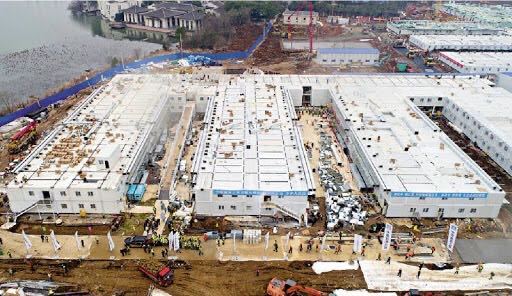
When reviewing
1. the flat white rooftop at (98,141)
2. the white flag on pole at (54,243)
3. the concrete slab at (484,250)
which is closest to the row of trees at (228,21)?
the flat white rooftop at (98,141)

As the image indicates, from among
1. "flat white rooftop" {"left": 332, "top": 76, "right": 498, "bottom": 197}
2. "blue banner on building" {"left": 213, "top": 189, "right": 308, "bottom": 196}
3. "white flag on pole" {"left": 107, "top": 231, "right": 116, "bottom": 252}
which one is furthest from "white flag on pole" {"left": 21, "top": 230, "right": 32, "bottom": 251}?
"flat white rooftop" {"left": 332, "top": 76, "right": 498, "bottom": 197}

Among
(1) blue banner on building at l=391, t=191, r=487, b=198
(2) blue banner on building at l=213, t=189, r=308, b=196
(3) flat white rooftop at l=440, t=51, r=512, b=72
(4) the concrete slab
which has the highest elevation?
(3) flat white rooftop at l=440, t=51, r=512, b=72

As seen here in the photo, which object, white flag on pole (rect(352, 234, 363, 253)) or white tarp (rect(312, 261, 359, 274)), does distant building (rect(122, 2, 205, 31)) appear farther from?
white tarp (rect(312, 261, 359, 274))

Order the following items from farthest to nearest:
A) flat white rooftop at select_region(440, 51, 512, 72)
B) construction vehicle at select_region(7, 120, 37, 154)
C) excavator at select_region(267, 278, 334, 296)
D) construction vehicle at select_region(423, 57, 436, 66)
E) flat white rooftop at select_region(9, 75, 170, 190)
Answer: construction vehicle at select_region(423, 57, 436, 66) → flat white rooftop at select_region(440, 51, 512, 72) → construction vehicle at select_region(7, 120, 37, 154) → flat white rooftop at select_region(9, 75, 170, 190) → excavator at select_region(267, 278, 334, 296)

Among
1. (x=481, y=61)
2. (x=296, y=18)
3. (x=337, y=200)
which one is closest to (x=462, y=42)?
(x=481, y=61)

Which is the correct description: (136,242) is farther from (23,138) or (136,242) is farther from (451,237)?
(23,138)

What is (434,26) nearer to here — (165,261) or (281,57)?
(281,57)

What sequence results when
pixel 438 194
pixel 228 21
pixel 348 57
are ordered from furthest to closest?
pixel 228 21 → pixel 348 57 → pixel 438 194
